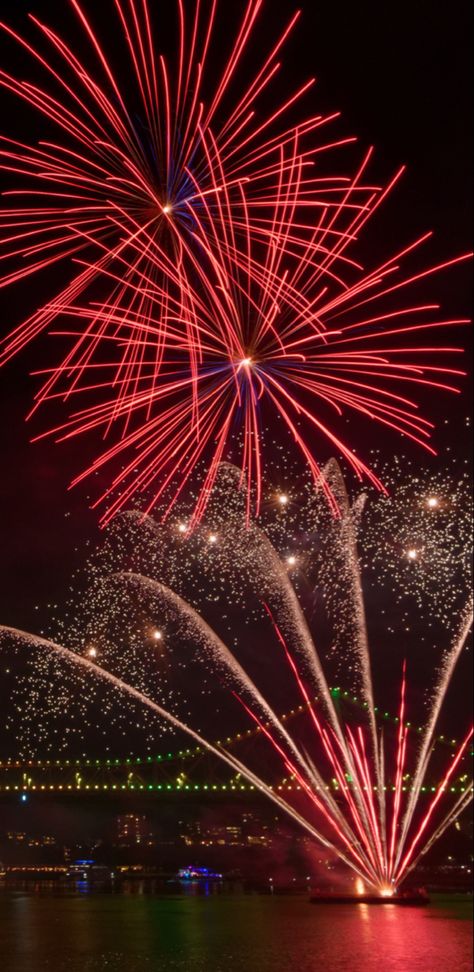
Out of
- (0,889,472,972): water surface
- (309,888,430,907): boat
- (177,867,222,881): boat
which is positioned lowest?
(0,889,472,972): water surface

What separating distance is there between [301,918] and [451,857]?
5514 cm

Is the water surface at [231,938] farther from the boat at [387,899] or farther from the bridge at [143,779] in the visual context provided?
the bridge at [143,779]

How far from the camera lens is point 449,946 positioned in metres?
26.1

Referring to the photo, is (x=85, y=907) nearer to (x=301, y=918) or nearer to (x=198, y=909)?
(x=198, y=909)

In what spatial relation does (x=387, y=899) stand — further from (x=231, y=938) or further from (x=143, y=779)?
(x=143, y=779)

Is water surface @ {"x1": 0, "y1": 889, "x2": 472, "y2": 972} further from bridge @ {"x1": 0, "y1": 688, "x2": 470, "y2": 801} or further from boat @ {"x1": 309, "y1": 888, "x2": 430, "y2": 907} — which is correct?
bridge @ {"x1": 0, "y1": 688, "x2": 470, "y2": 801}

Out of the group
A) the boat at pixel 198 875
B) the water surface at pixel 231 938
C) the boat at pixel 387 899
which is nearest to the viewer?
the water surface at pixel 231 938

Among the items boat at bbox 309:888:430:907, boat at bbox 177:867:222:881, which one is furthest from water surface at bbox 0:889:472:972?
boat at bbox 177:867:222:881

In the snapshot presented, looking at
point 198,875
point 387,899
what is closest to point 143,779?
point 198,875

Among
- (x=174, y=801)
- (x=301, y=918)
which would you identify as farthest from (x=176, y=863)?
(x=301, y=918)

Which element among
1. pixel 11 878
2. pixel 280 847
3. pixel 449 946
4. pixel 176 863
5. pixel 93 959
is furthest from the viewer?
pixel 176 863

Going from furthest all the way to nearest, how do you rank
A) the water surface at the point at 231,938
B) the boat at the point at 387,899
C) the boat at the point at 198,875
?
the boat at the point at 198,875 < the boat at the point at 387,899 < the water surface at the point at 231,938

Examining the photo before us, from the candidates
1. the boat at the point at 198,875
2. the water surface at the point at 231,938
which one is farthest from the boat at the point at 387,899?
the boat at the point at 198,875

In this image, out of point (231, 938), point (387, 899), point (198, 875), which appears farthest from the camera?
point (198, 875)
